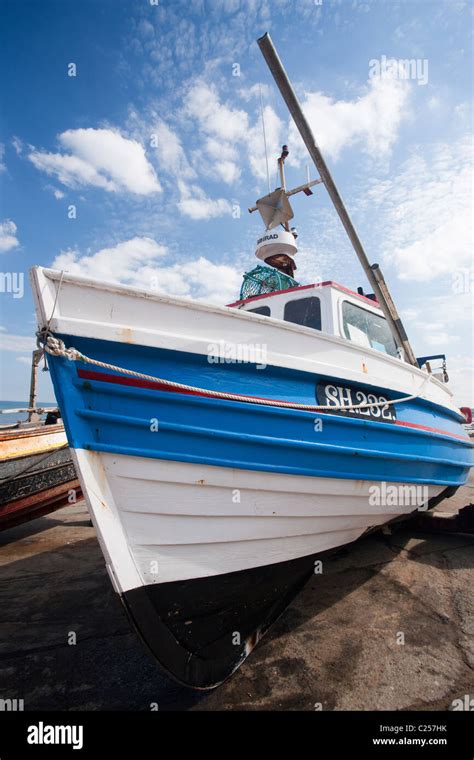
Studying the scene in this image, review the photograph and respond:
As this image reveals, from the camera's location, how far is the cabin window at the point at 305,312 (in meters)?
4.32

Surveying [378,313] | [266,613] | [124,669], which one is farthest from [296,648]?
[378,313]

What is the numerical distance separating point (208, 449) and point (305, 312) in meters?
2.71

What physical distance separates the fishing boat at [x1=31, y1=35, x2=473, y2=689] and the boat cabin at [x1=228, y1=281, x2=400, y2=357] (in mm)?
1178

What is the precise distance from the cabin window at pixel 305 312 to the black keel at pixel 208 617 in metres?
2.64

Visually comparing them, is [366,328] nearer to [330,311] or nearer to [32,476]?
[330,311]

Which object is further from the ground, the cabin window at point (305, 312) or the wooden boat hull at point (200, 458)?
the cabin window at point (305, 312)

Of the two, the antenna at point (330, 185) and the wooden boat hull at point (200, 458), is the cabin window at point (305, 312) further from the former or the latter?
the wooden boat hull at point (200, 458)

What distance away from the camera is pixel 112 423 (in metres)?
2.09

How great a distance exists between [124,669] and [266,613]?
1.08 meters

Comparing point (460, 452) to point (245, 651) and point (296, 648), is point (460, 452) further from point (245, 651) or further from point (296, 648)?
point (245, 651)

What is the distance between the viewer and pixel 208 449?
2248 mm

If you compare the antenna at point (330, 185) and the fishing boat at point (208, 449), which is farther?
the antenna at point (330, 185)

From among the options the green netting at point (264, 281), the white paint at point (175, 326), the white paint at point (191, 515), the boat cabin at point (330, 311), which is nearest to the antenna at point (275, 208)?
the green netting at point (264, 281)

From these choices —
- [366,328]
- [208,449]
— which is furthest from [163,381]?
[366,328]
